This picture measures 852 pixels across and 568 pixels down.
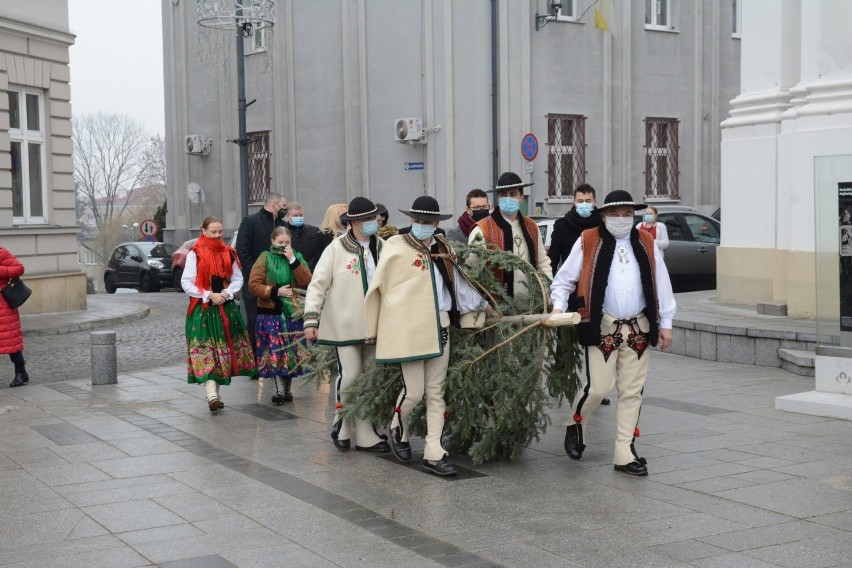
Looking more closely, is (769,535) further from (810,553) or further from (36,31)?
(36,31)

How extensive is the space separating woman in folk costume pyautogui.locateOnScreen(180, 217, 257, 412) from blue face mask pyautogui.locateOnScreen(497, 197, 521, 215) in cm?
295

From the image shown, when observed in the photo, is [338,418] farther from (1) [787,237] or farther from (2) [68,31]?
(2) [68,31]

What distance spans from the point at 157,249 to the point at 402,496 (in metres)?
26.4

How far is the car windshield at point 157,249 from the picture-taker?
32.1 metres

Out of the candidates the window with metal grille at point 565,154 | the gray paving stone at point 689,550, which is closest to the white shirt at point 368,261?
the gray paving stone at point 689,550

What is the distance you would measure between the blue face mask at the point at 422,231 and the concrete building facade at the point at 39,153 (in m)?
14.4

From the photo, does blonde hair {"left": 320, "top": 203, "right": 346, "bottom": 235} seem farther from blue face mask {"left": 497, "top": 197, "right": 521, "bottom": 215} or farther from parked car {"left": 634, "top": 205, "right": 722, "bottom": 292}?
parked car {"left": 634, "top": 205, "right": 722, "bottom": 292}

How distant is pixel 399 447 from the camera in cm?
818

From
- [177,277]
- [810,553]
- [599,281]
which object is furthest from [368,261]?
[177,277]

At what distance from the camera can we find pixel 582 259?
7.72 metres

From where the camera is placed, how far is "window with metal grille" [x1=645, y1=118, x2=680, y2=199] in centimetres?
3106

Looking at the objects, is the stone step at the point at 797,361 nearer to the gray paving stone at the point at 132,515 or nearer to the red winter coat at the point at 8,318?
the gray paving stone at the point at 132,515

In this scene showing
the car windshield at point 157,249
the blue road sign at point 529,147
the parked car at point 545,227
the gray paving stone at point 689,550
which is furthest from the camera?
the car windshield at point 157,249

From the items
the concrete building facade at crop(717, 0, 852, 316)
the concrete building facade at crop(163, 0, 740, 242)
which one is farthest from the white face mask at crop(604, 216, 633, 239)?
the concrete building facade at crop(163, 0, 740, 242)
